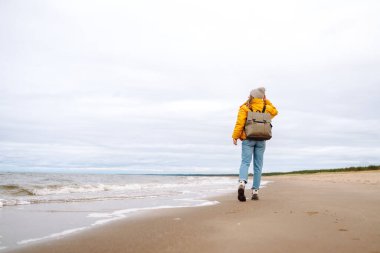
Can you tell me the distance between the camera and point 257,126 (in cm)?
698

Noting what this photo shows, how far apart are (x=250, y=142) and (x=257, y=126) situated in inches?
16.1

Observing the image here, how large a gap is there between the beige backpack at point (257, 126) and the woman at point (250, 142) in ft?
0.41

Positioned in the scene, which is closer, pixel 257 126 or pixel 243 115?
pixel 257 126

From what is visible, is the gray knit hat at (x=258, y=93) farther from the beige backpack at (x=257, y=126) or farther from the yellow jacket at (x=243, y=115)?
the beige backpack at (x=257, y=126)

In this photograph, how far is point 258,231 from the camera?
143 inches

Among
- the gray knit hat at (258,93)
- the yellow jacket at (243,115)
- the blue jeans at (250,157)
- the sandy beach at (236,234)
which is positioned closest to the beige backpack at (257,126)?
the yellow jacket at (243,115)

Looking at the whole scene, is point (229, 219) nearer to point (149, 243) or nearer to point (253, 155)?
point (149, 243)

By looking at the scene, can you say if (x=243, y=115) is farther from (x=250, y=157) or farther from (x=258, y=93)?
(x=250, y=157)

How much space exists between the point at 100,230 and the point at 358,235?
107 inches

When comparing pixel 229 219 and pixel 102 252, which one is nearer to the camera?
pixel 102 252

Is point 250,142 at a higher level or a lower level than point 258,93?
lower

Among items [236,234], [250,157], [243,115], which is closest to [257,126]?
[243,115]

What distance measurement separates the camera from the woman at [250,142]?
7.12 m

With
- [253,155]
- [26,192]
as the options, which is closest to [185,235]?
[253,155]
